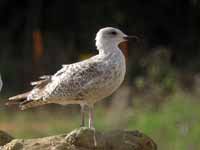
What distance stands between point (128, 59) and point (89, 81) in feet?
37.4

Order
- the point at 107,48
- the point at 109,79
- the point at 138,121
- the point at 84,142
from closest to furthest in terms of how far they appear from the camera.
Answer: the point at 84,142 → the point at 109,79 → the point at 107,48 → the point at 138,121

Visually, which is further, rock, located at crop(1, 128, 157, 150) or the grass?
the grass

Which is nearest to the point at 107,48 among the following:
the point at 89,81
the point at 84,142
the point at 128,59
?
the point at 89,81

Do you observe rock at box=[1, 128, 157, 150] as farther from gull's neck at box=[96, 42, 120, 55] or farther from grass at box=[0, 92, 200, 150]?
grass at box=[0, 92, 200, 150]

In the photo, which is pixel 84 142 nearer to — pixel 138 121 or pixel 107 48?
pixel 107 48

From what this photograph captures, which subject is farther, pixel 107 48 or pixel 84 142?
pixel 107 48

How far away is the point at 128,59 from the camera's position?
73.1ft

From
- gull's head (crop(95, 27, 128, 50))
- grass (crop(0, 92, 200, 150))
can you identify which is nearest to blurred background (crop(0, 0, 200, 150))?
grass (crop(0, 92, 200, 150))

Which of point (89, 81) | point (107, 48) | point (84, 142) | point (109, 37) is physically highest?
point (109, 37)

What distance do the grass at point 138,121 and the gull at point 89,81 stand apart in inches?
193

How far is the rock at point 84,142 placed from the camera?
31.7ft

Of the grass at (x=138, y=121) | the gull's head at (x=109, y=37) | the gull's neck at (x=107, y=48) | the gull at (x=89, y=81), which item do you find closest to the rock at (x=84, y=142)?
the gull at (x=89, y=81)

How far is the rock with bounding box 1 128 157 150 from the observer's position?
9.67 m

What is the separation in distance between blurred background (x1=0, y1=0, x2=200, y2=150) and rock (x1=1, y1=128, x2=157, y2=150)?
601 centimetres
